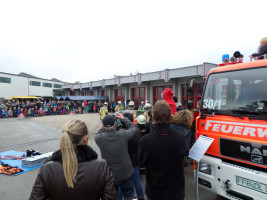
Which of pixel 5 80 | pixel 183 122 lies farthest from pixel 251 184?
pixel 5 80

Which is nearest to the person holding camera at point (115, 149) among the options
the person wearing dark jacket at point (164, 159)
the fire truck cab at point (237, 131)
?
the person wearing dark jacket at point (164, 159)

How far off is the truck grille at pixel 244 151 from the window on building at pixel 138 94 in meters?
18.7

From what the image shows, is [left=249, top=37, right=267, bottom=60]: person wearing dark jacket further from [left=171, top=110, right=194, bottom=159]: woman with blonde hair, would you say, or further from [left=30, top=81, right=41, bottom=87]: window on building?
[left=30, top=81, right=41, bottom=87]: window on building

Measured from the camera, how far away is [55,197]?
4.38 feet

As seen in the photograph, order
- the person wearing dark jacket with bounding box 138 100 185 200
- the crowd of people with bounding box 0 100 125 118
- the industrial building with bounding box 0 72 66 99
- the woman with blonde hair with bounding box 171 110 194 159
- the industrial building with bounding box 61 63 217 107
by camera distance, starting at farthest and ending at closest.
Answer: the industrial building with bounding box 0 72 66 99 < the crowd of people with bounding box 0 100 125 118 < the industrial building with bounding box 61 63 217 107 < the woman with blonde hair with bounding box 171 110 194 159 < the person wearing dark jacket with bounding box 138 100 185 200

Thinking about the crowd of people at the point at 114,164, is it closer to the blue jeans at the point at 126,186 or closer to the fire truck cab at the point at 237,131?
the blue jeans at the point at 126,186

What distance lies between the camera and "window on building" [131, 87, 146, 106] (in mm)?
21786

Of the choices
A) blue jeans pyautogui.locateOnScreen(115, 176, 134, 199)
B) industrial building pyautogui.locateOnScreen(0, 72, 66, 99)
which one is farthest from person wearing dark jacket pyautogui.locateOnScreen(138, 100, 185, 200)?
industrial building pyautogui.locateOnScreen(0, 72, 66, 99)

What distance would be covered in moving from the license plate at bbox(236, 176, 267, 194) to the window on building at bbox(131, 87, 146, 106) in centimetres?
1908

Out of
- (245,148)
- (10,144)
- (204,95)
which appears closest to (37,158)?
(10,144)

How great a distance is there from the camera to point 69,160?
1.33 metres

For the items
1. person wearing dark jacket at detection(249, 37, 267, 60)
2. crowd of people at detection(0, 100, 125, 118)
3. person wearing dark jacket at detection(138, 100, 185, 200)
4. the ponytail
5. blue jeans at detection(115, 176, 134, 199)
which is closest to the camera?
the ponytail

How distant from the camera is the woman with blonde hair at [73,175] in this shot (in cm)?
132

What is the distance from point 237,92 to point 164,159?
211 centimetres
